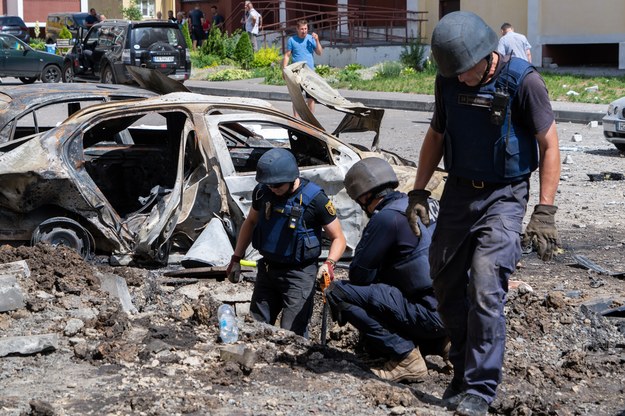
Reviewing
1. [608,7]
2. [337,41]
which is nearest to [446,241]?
[608,7]

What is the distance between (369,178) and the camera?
18.8 ft

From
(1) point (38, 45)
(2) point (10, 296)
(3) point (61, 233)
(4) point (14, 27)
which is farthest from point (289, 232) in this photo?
(4) point (14, 27)

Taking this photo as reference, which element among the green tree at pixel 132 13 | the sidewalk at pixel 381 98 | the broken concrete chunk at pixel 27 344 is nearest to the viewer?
the broken concrete chunk at pixel 27 344

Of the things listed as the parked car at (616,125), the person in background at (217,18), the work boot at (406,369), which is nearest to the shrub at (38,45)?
the person in background at (217,18)

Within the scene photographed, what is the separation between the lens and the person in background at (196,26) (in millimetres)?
38125

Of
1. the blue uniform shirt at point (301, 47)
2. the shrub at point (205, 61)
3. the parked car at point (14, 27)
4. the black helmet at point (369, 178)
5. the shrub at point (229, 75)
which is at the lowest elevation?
the shrub at point (229, 75)

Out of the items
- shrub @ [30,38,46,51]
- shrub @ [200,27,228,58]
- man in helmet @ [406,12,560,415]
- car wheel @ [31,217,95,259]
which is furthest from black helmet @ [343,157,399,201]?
shrub @ [30,38,46,51]

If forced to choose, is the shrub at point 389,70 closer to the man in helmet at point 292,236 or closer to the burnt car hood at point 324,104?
the burnt car hood at point 324,104

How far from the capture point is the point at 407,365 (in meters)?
5.70

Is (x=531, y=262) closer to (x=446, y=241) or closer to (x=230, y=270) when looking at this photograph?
(x=230, y=270)

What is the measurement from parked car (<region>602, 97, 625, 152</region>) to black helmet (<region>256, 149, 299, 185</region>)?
29.8ft

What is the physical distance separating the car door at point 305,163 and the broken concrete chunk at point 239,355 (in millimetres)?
2688

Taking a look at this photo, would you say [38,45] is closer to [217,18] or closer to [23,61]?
[217,18]

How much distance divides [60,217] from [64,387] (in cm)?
302
